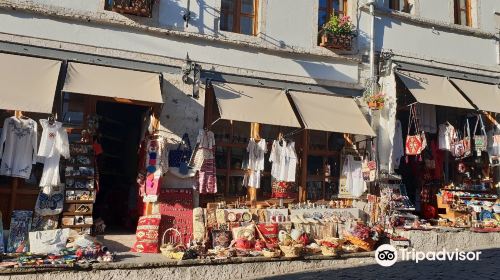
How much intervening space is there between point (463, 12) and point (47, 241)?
1140cm

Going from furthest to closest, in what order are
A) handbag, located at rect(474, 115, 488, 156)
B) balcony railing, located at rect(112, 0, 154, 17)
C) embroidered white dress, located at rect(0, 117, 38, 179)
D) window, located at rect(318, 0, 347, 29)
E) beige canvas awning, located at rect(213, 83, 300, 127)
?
handbag, located at rect(474, 115, 488, 156), window, located at rect(318, 0, 347, 29), balcony railing, located at rect(112, 0, 154, 17), beige canvas awning, located at rect(213, 83, 300, 127), embroidered white dress, located at rect(0, 117, 38, 179)

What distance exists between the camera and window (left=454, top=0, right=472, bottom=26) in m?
11.9

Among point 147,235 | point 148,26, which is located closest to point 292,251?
point 147,235

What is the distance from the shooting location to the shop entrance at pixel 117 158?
10.2 m

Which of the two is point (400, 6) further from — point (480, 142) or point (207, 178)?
point (207, 178)

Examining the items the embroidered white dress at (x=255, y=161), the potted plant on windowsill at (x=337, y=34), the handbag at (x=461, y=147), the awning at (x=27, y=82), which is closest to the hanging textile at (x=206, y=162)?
the embroidered white dress at (x=255, y=161)

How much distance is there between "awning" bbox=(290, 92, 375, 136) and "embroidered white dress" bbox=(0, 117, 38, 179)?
4967mm

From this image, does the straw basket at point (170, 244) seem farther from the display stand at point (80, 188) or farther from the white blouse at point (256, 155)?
the white blouse at point (256, 155)

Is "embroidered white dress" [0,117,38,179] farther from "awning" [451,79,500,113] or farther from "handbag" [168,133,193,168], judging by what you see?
"awning" [451,79,500,113]

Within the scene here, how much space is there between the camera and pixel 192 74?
904 cm

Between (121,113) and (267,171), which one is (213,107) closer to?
(267,171)

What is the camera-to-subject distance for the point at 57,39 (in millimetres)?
8266

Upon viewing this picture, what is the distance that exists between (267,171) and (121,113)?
3.83 meters

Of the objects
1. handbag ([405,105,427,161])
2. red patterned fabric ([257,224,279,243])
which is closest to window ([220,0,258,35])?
red patterned fabric ([257,224,279,243])
